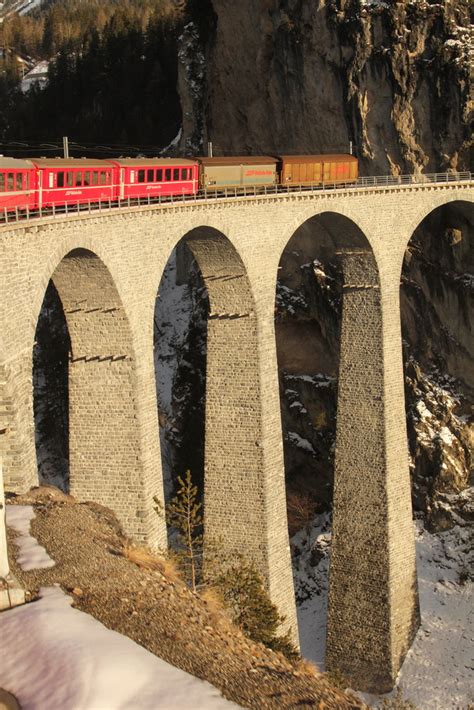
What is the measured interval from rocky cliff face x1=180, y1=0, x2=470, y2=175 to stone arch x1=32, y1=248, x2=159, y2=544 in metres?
25.3

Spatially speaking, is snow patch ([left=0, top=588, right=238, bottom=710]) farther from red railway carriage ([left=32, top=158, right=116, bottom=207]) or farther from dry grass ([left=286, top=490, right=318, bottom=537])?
dry grass ([left=286, top=490, right=318, bottom=537])

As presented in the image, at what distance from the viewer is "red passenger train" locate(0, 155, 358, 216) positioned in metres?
22.4

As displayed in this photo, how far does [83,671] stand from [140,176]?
745 inches

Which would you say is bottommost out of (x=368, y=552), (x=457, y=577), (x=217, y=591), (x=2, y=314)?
(x=457, y=577)

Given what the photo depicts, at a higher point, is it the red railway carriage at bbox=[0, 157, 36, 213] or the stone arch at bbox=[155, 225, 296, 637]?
the red railway carriage at bbox=[0, 157, 36, 213]

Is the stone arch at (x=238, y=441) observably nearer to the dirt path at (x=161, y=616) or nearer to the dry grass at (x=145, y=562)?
the dry grass at (x=145, y=562)

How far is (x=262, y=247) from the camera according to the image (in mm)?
29641

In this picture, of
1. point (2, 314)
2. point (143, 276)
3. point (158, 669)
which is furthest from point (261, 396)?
point (158, 669)

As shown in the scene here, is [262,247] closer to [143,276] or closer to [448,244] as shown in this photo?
[143,276]

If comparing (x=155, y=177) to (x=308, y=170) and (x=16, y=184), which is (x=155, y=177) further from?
(x=308, y=170)

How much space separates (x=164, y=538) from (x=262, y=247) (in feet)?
33.1

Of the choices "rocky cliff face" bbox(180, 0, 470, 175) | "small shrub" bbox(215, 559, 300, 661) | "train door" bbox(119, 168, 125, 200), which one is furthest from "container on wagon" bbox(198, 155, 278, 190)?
"small shrub" bbox(215, 559, 300, 661)

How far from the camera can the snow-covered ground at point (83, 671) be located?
1213cm

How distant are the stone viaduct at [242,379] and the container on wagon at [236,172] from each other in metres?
2.68
